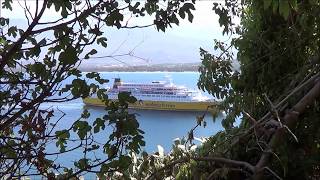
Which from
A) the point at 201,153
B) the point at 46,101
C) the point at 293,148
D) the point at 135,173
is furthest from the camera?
the point at 135,173

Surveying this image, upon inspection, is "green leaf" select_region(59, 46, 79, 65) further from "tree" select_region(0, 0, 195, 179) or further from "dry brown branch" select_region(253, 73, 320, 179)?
"dry brown branch" select_region(253, 73, 320, 179)

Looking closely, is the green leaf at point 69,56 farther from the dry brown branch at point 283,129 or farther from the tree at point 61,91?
the dry brown branch at point 283,129

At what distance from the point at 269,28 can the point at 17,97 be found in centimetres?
181

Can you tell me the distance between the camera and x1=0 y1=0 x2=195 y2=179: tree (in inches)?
50.6

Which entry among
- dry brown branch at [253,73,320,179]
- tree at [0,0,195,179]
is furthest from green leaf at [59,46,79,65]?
dry brown branch at [253,73,320,179]

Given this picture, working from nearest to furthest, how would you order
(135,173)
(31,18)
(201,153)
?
(31,18) → (201,153) → (135,173)

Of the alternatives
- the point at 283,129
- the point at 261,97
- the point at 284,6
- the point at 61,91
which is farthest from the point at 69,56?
the point at 261,97

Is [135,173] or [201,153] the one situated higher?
[201,153]

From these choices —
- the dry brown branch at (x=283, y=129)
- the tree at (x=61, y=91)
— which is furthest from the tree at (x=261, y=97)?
the tree at (x=61, y=91)

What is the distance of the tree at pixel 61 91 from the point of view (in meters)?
1.29

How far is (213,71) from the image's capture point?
3.25 metres

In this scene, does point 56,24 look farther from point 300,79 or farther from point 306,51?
point 306,51

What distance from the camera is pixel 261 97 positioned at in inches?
111

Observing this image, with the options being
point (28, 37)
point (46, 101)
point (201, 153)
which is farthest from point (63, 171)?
point (201, 153)
